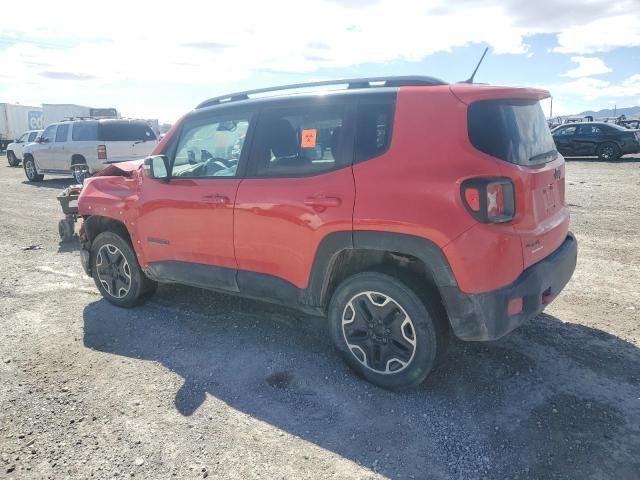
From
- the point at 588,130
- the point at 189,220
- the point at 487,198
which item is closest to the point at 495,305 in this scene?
the point at 487,198

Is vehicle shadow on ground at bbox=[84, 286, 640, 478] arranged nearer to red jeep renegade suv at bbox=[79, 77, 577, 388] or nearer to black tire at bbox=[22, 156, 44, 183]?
red jeep renegade suv at bbox=[79, 77, 577, 388]

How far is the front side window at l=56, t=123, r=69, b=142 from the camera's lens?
1532 centimetres

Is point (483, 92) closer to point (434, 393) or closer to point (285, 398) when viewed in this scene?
point (434, 393)

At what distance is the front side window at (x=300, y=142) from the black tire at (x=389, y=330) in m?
0.81

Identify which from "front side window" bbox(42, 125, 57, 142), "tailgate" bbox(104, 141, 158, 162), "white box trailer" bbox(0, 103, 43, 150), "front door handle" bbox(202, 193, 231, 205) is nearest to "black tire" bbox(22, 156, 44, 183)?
"front side window" bbox(42, 125, 57, 142)

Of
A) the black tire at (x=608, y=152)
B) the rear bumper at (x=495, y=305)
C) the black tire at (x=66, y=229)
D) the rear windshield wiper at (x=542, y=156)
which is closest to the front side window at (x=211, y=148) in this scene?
the rear bumper at (x=495, y=305)

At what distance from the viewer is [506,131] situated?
2.99 m

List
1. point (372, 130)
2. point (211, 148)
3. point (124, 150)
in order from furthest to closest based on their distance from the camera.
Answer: point (124, 150) < point (211, 148) < point (372, 130)

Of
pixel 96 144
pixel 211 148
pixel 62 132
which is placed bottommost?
pixel 211 148

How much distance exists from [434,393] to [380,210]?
1.27 m

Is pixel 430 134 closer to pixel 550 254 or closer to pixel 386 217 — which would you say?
pixel 386 217

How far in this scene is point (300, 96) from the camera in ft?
11.8

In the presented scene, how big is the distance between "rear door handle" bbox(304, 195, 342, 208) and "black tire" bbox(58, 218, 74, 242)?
18.5 ft

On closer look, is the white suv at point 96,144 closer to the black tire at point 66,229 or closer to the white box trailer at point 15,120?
the black tire at point 66,229
